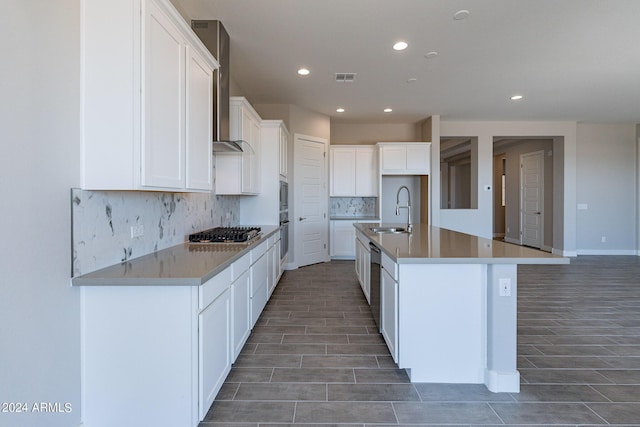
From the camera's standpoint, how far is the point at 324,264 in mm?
6312

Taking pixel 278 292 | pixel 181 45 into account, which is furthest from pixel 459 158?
pixel 181 45

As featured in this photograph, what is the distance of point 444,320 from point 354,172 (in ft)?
16.3

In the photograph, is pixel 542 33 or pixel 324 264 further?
pixel 324 264

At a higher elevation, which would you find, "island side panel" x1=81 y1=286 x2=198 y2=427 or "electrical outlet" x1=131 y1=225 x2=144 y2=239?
"electrical outlet" x1=131 y1=225 x2=144 y2=239

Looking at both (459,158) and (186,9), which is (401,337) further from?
(459,158)

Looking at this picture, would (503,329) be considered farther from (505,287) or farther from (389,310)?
(389,310)

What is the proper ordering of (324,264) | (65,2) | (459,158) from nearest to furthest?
(65,2)
(324,264)
(459,158)

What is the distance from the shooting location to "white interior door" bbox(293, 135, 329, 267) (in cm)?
595

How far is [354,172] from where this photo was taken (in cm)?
688

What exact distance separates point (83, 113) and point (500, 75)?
16.0 feet

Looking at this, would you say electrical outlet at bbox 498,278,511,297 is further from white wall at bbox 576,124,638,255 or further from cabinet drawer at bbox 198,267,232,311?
white wall at bbox 576,124,638,255

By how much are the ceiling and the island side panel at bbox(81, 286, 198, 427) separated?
8.48 feet

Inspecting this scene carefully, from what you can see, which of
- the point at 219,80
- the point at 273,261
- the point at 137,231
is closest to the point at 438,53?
the point at 219,80

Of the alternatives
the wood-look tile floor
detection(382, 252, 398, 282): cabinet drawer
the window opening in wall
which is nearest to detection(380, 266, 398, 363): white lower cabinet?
detection(382, 252, 398, 282): cabinet drawer
